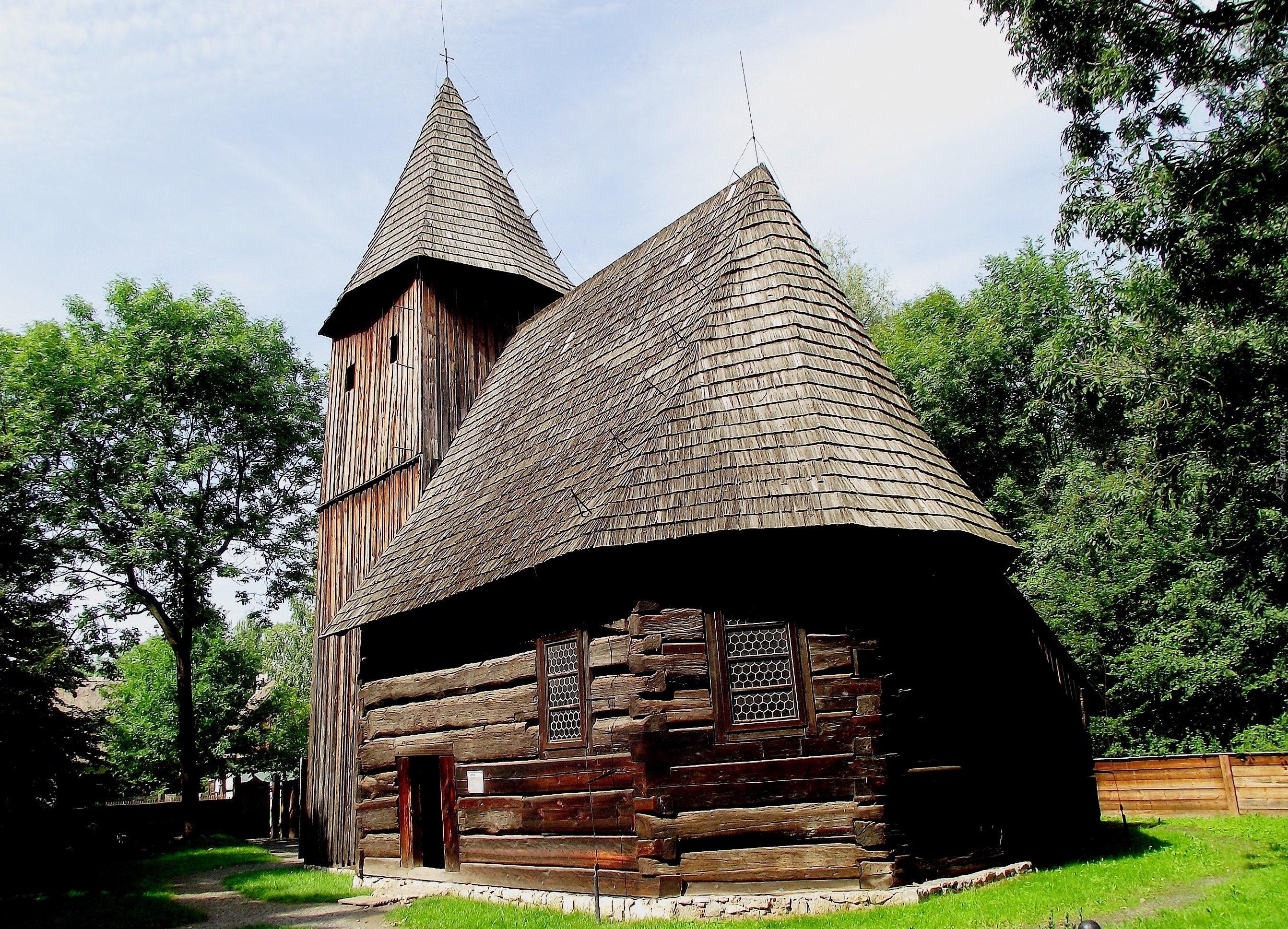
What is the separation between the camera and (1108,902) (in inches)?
309

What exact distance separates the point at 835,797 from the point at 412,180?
14.3m

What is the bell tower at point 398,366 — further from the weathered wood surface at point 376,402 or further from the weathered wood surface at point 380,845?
the weathered wood surface at point 380,845

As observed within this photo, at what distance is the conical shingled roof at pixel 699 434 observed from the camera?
8875mm

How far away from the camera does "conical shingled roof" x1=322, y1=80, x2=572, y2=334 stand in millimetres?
16109

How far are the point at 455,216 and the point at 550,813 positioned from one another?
11236 millimetres

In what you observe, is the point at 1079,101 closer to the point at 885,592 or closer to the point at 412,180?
the point at 885,592

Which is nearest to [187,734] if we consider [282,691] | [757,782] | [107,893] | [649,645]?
[282,691]

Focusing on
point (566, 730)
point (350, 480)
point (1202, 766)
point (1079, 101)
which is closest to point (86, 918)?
point (566, 730)

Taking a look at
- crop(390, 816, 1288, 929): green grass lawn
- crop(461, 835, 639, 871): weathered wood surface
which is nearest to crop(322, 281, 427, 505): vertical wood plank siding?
crop(461, 835, 639, 871): weathered wood surface

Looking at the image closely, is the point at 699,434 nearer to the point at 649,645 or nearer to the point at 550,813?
the point at 649,645

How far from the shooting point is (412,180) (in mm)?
17656

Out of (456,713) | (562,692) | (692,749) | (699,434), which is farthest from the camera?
(456,713)

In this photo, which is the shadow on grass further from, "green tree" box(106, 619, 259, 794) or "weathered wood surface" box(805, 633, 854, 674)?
"green tree" box(106, 619, 259, 794)

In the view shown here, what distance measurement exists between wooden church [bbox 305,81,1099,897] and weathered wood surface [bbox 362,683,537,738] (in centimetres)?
4
